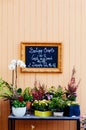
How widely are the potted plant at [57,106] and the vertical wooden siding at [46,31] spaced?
1.22 ft

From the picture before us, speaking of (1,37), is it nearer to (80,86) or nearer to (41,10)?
(41,10)

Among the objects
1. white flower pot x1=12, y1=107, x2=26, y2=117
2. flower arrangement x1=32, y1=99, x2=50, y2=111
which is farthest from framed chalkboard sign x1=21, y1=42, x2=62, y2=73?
white flower pot x1=12, y1=107, x2=26, y2=117

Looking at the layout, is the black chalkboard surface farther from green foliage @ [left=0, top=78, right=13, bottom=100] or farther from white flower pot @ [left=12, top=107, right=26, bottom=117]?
white flower pot @ [left=12, top=107, right=26, bottom=117]

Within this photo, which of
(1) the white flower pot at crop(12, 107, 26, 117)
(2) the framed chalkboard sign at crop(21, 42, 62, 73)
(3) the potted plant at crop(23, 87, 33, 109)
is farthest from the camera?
(2) the framed chalkboard sign at crop(21, 42, 62, 73)

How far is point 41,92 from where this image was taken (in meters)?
3.63

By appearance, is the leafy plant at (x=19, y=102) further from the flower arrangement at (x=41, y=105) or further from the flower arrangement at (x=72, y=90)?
the flower arrangement at (x=72, y=90)

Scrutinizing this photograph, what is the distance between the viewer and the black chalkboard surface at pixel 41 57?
12.4 ft

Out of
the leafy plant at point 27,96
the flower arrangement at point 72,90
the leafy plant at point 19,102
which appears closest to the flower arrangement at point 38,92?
the leafy plant at point 27,96

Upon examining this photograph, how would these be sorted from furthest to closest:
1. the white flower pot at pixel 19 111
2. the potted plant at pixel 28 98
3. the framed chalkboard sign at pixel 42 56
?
the framed chalkboard sign at pixel 42 56 → the potted plant at pixel 28 98 → the white flower pot at pixel 19 111

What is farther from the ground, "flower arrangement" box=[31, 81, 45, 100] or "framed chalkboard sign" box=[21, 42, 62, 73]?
"framed chalkboard sign" box=[21, 42, 62, 73]

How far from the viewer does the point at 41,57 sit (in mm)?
3773

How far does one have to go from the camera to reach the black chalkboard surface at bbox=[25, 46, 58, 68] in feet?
12.4

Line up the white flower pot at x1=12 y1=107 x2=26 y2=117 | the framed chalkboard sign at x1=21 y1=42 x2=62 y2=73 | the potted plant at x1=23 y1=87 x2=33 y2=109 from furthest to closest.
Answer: the framed chalkboard sign at x1=21 y1=42 x2=62 y2=73 < the potted plant at x1=23 y1=87 x2=33 y2=109 < the white flower pot at x1=12 y1=107 x2=26 y2=117

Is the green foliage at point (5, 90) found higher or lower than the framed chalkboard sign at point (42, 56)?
lower
